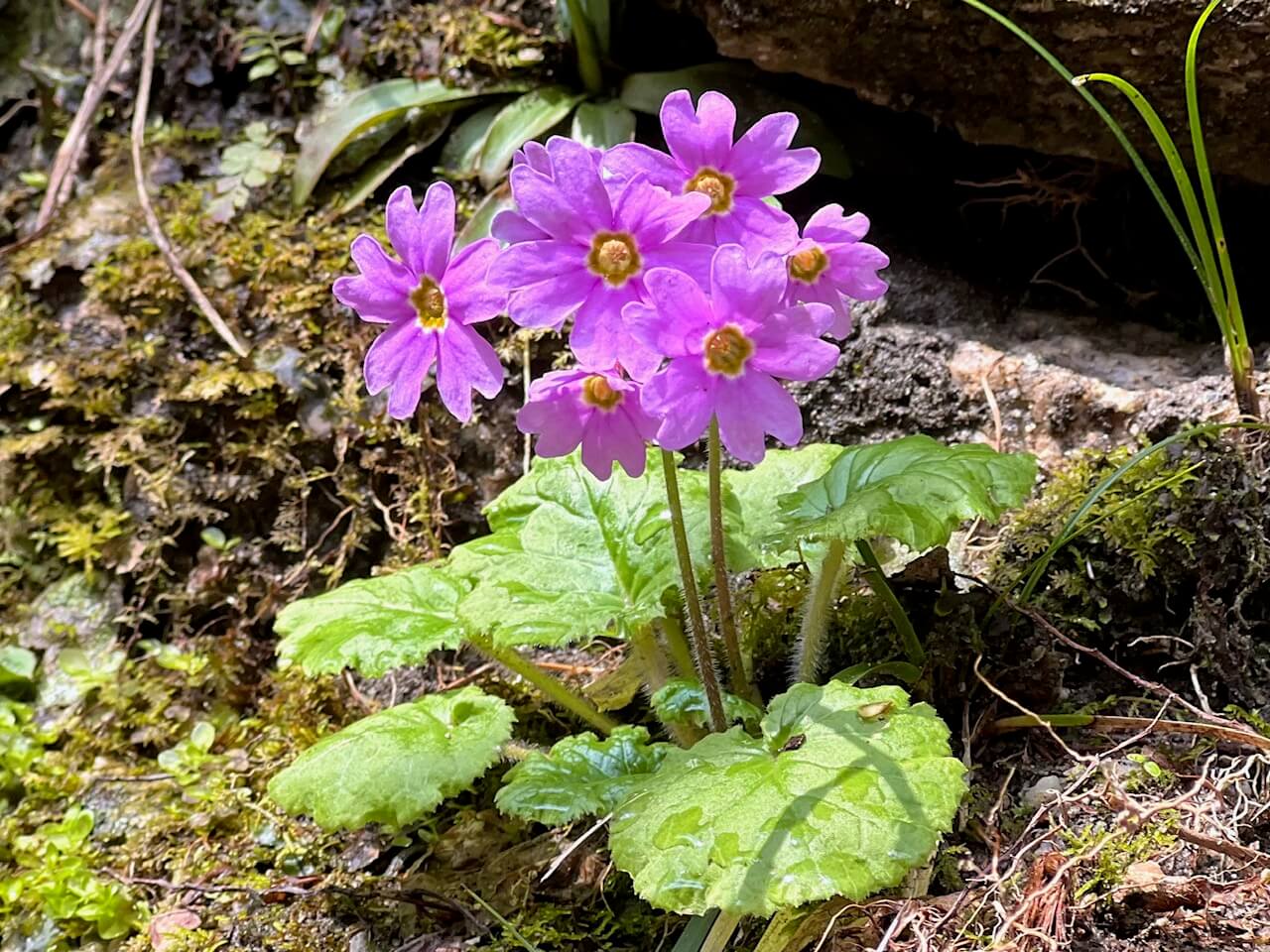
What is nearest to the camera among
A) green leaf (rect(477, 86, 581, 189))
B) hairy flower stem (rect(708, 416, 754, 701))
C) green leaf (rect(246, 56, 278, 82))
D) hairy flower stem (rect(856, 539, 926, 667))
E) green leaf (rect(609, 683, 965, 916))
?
green leaf (rect(609, 683, 965, 916))

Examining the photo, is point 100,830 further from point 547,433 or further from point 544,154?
point 544,154

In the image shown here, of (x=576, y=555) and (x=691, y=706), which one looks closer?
(x=691, y=706)

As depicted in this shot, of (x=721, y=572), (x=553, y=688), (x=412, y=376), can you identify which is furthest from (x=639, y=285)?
(x=553, y=688)

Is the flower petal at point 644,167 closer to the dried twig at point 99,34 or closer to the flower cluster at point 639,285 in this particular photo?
the flower cluster at point 639,285

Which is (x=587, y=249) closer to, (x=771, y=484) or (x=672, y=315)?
(x=672, y=315)

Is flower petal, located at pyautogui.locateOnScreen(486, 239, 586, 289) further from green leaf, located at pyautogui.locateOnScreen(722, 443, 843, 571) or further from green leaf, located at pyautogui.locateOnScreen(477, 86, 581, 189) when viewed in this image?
green leaf, located at pyautogui.locateOnScreen(477, 86, 581, 189)

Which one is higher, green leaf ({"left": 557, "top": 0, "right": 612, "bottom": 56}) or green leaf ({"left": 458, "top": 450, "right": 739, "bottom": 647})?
green leaf ({"left": 557, "top": 0, "right": 612, "bottom": 56})

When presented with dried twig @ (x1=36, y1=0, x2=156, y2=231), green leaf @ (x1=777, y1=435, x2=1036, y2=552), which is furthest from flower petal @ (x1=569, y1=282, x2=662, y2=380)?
dried twig @ (x1=36, y1=0, x2=156, y2=231)
